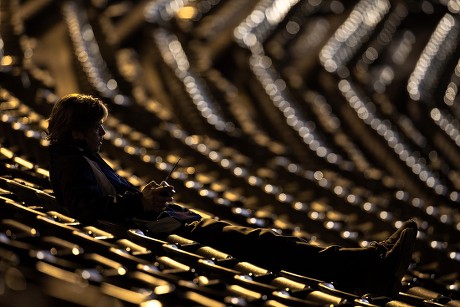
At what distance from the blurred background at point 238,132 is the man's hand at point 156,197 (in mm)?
37

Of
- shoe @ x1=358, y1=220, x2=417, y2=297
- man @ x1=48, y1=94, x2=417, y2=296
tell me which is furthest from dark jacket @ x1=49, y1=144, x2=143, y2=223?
shoe @ x1=358, y1=220, x2=417, y2=297

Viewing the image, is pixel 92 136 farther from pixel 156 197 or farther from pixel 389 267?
pixel 389 267

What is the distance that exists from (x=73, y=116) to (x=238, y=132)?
1018 mm

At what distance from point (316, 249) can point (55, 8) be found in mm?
2009

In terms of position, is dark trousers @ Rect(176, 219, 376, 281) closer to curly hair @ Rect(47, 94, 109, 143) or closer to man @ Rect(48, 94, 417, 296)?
man @ Rect(48, 94, 417, 296)

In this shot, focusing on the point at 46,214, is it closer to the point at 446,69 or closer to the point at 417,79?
the point at 417,79

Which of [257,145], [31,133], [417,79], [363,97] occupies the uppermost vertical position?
[417,79]

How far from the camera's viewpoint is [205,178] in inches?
60.3

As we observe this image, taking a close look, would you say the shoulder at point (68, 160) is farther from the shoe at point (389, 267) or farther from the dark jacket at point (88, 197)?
the shoe at point (389, 267)

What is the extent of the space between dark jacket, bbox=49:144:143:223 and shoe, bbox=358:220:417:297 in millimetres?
239

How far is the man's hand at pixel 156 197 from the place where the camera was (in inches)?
35.1

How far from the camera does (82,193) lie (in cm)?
90

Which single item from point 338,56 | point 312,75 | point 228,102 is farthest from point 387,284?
point 338,56

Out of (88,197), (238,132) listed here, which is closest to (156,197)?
(88,197)
